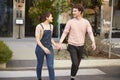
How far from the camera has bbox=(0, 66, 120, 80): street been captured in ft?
35.7

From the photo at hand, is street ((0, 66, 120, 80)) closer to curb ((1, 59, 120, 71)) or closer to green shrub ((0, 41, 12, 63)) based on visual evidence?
green shrub ((0, 41, 12, 63))

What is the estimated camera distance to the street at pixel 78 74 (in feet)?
35.7

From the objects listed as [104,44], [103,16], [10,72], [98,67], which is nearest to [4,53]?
[10,72]

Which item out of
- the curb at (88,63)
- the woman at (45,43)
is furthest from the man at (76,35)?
the curb at (88,63)

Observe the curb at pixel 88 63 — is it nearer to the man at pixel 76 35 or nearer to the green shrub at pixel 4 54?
the green shrub at pixel 4 54

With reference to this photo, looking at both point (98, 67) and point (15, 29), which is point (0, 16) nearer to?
point (15, 29)

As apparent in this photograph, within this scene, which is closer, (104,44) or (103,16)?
(104,44)

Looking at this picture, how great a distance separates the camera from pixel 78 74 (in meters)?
11.5

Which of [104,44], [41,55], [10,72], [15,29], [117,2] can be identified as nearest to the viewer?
[41,55]

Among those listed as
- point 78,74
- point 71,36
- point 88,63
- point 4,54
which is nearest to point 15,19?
point 88,63

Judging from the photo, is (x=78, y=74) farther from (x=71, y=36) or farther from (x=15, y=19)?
(x=15, y=19)

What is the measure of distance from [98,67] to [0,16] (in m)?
10.3

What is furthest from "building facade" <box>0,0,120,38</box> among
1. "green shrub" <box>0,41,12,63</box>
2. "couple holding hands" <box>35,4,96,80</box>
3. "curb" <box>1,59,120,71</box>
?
"couple holding hands" <box>35,4,96,80</box>

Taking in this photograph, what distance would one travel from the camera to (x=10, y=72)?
1159cm
